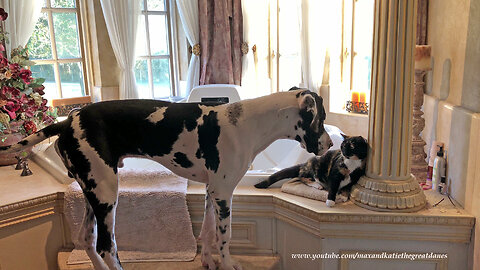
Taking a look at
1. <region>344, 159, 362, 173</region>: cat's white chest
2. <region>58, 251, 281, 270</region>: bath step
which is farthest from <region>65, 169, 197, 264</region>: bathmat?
<region>344, 159, 362, 173</region>: cat's white chest

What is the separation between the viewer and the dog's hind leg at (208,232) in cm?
168

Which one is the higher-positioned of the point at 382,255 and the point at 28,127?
the point at 28,127

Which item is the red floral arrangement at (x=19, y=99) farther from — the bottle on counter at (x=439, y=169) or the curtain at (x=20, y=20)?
the bottle on counter at (x=439, y=169)

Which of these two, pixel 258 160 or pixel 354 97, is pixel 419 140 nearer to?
pixel 258 160

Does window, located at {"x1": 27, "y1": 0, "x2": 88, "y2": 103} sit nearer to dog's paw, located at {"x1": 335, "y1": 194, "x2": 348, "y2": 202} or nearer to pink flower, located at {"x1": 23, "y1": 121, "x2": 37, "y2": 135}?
pink flower, located at {"x1": 23, "y1": 121, "x2": 37, "y2": 135}

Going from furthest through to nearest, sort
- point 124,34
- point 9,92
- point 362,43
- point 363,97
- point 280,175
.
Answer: point 124,34 < point 362,43 < point 363,97 < point 9,92 < point 280,175

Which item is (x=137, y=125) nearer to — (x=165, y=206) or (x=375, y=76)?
(x=165, y=206)

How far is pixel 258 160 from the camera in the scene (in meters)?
3.56

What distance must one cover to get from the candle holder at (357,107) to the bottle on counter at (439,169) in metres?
2.07

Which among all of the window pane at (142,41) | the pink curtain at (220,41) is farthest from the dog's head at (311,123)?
the window pane at (142,41)

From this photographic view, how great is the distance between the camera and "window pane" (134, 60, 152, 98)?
4.86 metres

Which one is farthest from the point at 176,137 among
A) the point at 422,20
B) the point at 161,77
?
the point at 161,77

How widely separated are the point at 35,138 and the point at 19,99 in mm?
1523

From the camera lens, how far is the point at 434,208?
183 cm
